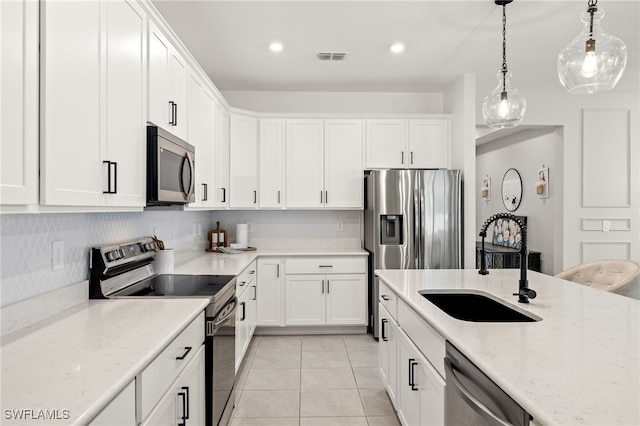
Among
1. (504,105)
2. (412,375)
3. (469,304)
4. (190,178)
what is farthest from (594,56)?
(190,178)

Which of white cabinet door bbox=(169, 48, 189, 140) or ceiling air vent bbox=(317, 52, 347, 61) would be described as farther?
ceiling air vent bbox=(317, 52, 347, 61)

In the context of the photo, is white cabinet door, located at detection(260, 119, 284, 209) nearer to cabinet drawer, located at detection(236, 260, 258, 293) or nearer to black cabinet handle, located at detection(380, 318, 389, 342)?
cabinet drawer, located at detection(236, 260, 258, 293)

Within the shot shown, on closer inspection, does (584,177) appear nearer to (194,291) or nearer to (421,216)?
(421,216)

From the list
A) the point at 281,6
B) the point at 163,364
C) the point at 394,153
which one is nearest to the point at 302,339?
the point at 394,153

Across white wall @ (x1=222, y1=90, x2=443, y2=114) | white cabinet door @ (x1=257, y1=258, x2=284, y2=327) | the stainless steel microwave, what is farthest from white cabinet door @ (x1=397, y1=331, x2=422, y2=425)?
white wall @ (x1=222, y1=90, x2=443, y2=114)

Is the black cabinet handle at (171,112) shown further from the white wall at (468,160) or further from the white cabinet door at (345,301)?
the white wall at (468,160)

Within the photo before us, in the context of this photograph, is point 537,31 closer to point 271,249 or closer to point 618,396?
point 618,396

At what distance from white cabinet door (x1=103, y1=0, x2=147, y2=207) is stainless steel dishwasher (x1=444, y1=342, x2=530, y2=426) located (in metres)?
1.52

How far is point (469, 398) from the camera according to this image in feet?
3.88

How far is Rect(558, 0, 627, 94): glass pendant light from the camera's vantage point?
69.3 inches

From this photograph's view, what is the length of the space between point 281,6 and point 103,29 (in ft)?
4.87

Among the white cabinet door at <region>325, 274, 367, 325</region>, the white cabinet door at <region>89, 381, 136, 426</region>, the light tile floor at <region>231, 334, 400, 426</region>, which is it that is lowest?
the light tile floor at <region>231, 334, 400, 426</region>

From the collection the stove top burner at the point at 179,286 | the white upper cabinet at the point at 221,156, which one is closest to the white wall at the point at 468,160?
the white upper cabinet at the point at 221,156

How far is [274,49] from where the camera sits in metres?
3.37
